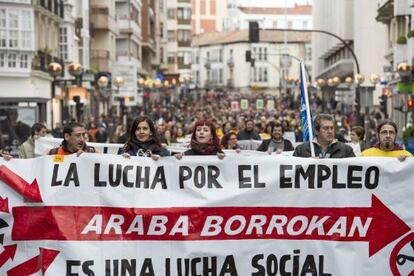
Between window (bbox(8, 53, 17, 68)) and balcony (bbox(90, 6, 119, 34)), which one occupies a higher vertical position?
balcony (bbox(90, 6, 119, 34))

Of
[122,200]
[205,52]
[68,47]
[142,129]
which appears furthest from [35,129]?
[205,52]

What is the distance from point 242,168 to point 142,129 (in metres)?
1.82

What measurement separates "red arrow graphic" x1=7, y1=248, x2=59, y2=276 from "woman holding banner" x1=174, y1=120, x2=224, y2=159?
2.05 metres

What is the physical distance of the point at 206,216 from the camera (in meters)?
8.69

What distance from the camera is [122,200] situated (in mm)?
8688

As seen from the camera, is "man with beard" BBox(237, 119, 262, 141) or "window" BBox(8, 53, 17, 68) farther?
"window" BBox(8, 53, 17, 68)

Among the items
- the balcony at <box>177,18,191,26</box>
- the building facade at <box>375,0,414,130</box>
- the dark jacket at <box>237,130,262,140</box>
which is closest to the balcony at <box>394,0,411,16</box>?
the building facade at <box>375,0,414,130</box>

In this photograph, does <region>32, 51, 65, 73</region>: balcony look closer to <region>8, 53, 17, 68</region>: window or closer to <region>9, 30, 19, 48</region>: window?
<region>8, 53, 17, 68</region>: window

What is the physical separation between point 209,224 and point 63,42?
1808 inches

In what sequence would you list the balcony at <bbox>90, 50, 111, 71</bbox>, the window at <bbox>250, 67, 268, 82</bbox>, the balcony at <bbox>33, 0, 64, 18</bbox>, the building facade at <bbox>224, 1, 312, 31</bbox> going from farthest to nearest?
the building facade at <bbox>224, 1, 312, 31</bbox>
the window at <bbox>250, 67, 268, 82</bbox>
the balcony at <bbox>90, 50, 111, 71</bbox>
the balcony at <bbox>33, 0, 64, 18</bbox>

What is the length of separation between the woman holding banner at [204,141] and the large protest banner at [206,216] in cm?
123

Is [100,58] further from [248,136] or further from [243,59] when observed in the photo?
[243,59]

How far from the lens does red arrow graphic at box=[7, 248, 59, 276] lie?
852 centimetres

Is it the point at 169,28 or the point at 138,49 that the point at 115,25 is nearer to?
the point at 138,49
